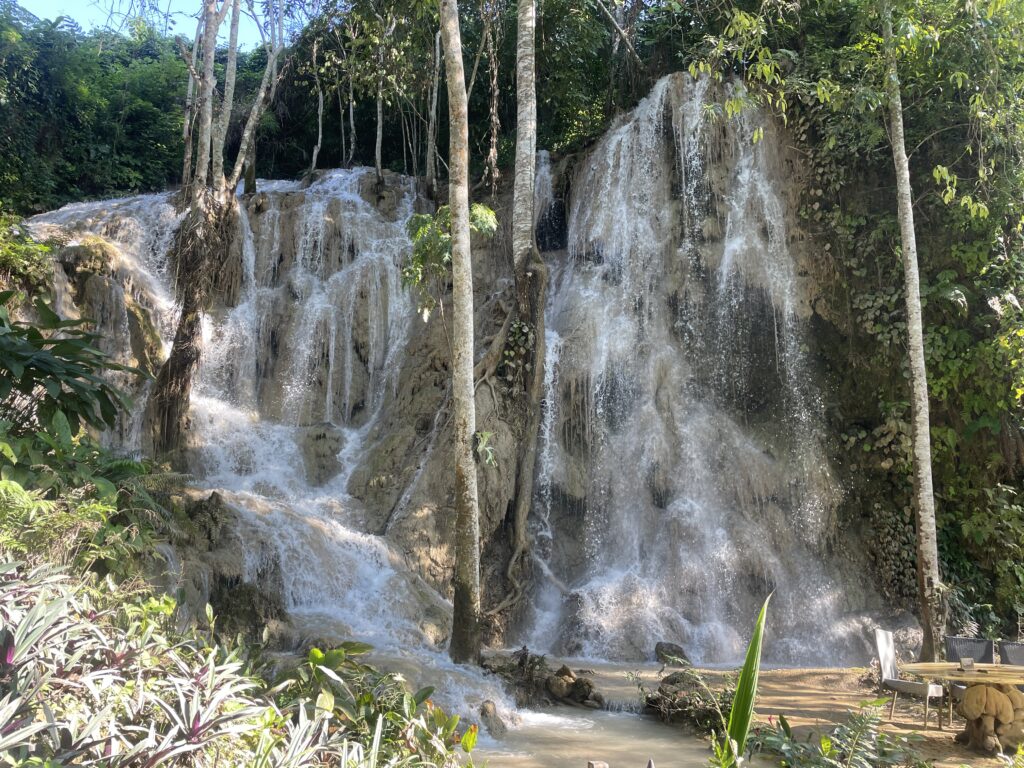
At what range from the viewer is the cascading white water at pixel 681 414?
1176cm

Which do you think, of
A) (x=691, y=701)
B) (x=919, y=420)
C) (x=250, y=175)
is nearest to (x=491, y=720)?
(x=691, y=701)

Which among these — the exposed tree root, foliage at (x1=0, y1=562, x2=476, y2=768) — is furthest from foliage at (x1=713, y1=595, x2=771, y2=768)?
the exposed tree root

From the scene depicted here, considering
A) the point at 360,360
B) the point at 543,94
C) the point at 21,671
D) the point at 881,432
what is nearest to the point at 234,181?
the point at 360,360

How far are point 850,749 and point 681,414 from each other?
9.06 m

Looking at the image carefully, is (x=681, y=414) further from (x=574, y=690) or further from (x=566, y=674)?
(x=574, y=690)

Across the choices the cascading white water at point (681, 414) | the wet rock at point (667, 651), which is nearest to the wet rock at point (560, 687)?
the wet rock at point (667, 651)

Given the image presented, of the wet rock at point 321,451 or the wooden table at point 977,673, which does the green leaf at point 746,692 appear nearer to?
the wooden table at point 977,673

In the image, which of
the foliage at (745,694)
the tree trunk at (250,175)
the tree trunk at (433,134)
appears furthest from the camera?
the tree trunk at (250,175)

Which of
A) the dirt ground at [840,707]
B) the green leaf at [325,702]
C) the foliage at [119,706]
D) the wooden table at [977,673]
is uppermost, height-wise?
the foliage at [119,706]

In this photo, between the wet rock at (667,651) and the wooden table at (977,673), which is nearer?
the wooden table at (977,673)

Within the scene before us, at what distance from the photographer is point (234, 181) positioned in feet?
45.4

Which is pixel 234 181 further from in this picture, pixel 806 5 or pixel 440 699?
pixel 806 5

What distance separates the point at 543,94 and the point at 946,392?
12.7 metres

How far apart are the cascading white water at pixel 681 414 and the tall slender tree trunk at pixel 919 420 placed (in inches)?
87.2
